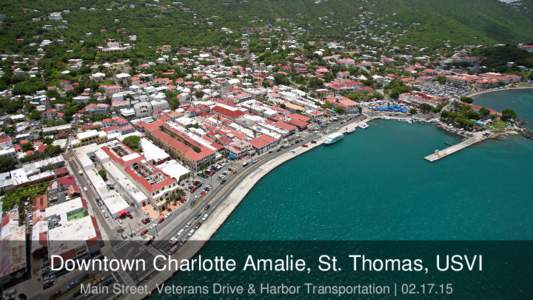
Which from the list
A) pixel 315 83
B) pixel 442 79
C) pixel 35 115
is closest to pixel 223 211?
pixel 35 115

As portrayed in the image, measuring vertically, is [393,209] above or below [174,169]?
below

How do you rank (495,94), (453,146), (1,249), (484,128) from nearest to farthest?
(1,249) < (453,146) < (484,128) < (495,94)

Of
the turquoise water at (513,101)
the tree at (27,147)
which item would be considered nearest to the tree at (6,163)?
the tree at (27,147)

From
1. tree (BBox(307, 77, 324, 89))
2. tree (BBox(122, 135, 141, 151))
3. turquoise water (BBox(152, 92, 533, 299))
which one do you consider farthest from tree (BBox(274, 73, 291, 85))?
tree (BBox(122, 135, 141, 151))

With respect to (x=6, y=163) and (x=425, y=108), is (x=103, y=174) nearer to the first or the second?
(x=6, y=163)

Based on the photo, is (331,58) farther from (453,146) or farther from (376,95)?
(453,146)

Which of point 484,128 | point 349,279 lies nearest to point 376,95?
point 484,128
